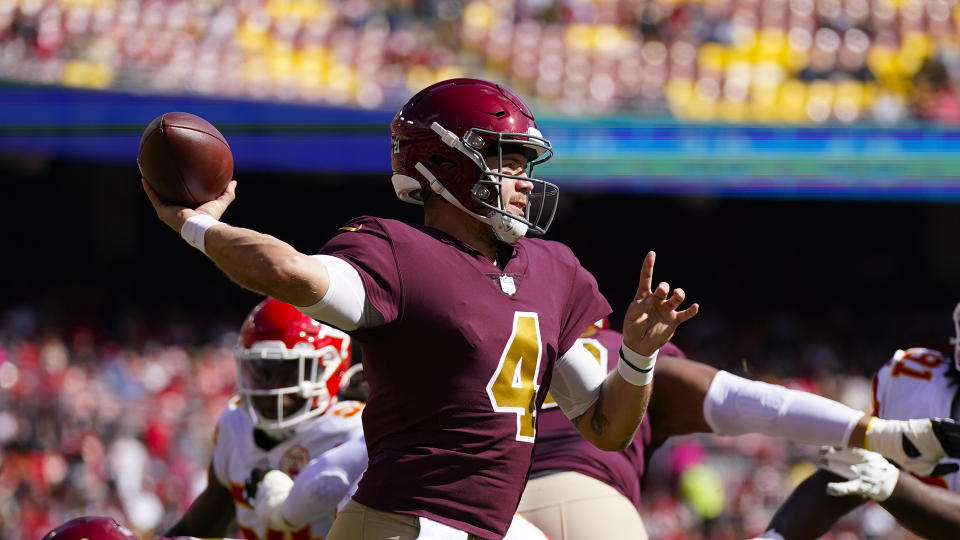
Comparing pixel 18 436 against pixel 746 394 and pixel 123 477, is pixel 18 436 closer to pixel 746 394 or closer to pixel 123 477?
pixel 123 477

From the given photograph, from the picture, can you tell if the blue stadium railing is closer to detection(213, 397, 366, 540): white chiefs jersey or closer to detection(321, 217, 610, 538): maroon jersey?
detection(213, 397, 366, 540): white chiefs jersey

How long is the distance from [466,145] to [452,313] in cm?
40

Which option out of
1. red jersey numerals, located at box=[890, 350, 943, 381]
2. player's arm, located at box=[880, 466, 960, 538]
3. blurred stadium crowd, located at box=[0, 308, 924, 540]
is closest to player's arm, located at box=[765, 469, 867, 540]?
player's arm, located at box=[880, 466, 960, 538]

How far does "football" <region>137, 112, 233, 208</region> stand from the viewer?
2.79 meters

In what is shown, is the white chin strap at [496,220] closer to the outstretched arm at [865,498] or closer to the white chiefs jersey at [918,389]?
the outstretched arm at [865,498]

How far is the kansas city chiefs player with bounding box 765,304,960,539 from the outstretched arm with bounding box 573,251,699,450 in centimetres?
77

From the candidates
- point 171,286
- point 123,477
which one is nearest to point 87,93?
point 171,286

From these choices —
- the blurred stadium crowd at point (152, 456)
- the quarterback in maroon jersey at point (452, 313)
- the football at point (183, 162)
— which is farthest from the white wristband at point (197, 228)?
the blurred stadium crowd at point (152, 456)

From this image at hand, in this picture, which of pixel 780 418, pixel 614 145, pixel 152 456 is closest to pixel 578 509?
pixel 780 418

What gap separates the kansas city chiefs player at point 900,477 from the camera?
11.8 feet

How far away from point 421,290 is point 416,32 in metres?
12.3

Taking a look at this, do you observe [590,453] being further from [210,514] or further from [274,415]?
[210,514]

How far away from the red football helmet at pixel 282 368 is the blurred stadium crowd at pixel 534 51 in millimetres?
8937

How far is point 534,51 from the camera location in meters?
14.4
